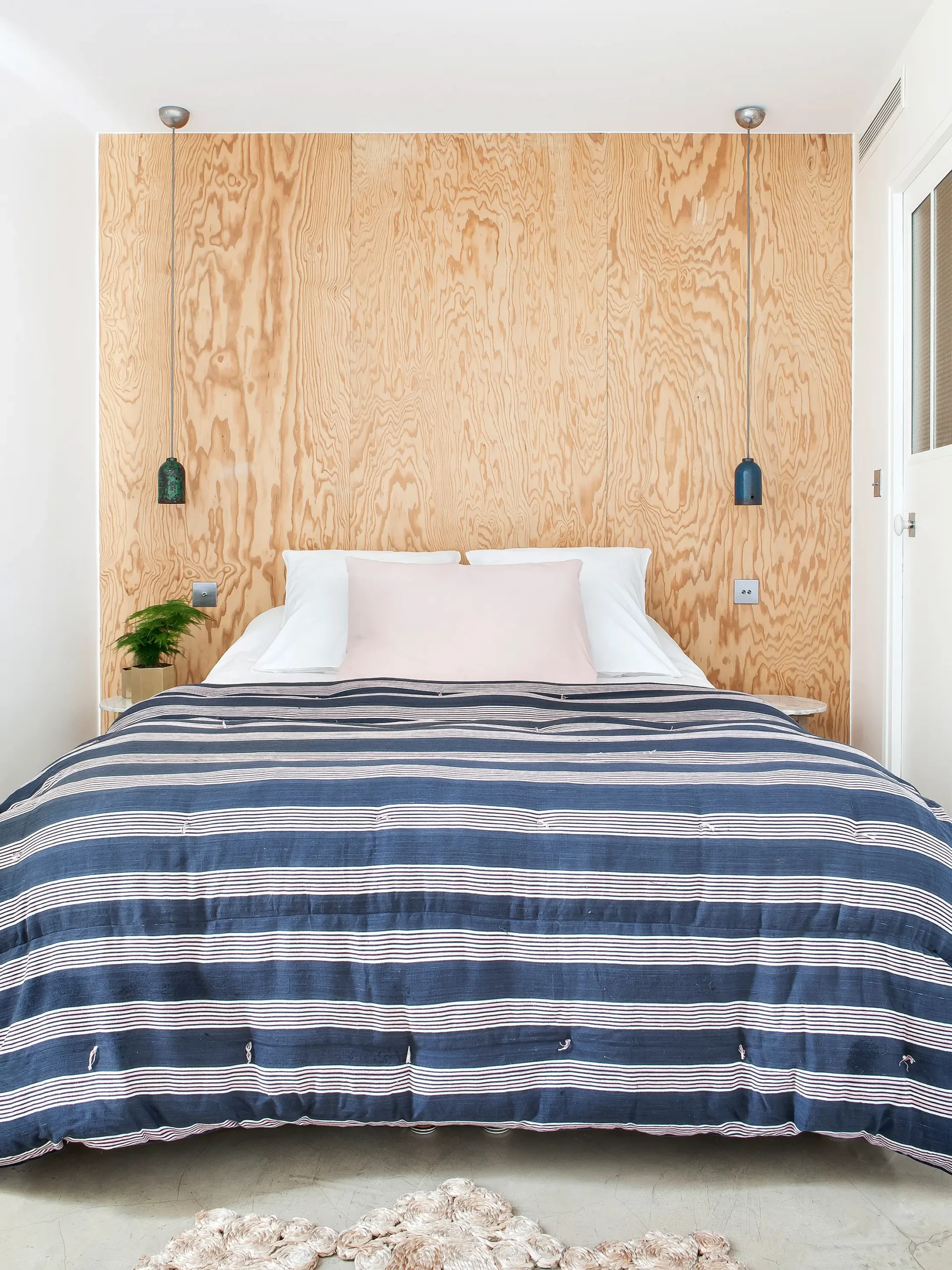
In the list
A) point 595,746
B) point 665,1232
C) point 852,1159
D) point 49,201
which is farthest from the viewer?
point 49,201

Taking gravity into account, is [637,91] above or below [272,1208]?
above

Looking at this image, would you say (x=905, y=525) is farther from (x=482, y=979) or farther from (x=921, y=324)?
(x=482, y=979)

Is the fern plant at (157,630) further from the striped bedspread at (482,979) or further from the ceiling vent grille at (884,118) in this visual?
the ceiling vent grille at (884,118)

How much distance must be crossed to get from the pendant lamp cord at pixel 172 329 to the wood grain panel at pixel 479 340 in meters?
0.65

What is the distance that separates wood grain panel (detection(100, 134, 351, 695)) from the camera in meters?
3.53

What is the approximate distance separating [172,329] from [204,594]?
0.96 metres

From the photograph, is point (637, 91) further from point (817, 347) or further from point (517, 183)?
point (817, 347)

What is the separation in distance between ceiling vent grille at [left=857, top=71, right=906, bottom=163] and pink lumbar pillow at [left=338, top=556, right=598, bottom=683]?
1.75 meters

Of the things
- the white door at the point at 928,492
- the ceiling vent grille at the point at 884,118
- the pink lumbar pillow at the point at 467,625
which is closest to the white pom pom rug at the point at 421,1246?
the pink lumbar pillow at the point at 467,625

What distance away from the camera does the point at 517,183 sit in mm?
3516

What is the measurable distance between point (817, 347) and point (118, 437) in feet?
8.33

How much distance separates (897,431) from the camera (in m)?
3.12

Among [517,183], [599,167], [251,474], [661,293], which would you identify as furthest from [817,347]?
[251,474]

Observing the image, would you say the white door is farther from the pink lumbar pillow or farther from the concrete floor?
the concrete floor
